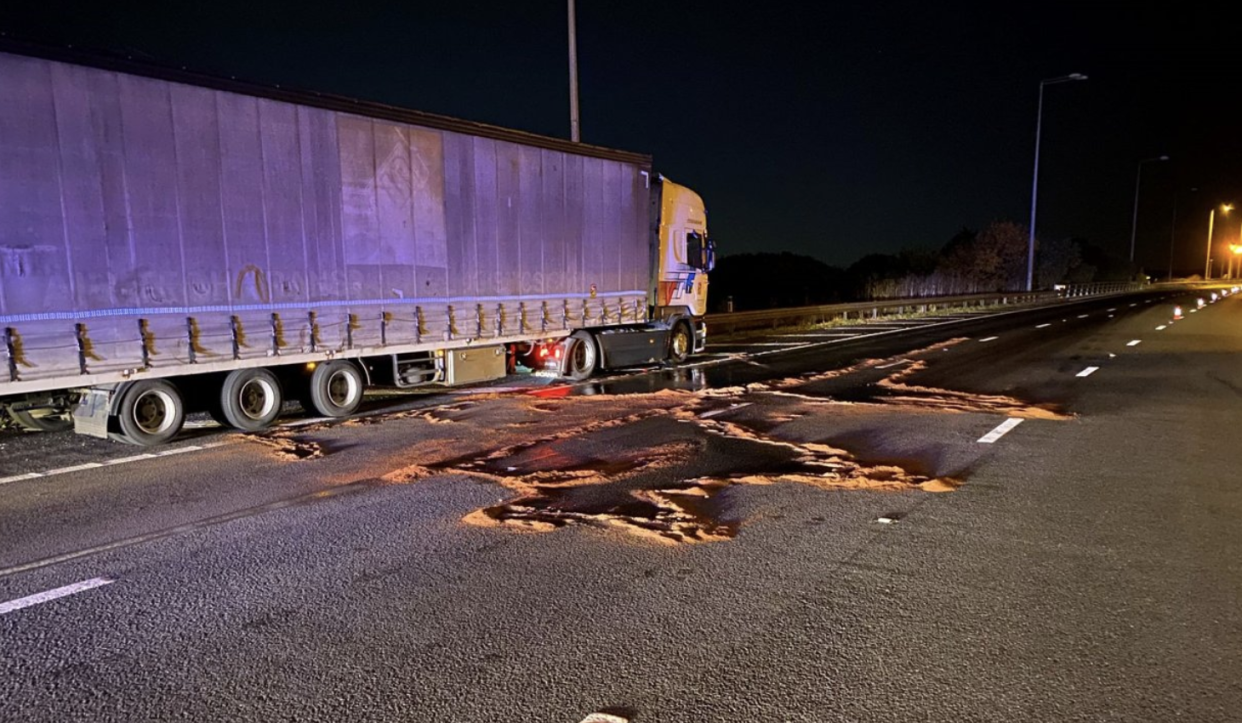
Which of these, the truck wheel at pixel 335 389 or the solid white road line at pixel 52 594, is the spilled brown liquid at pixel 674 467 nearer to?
the truck wheel at pixel 335 389

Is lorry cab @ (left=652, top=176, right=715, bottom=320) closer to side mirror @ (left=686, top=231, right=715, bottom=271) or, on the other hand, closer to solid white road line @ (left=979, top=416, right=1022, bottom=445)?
side mirror @ (left=686, top=231, right=715, bottom=271)

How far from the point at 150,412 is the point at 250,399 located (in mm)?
1144

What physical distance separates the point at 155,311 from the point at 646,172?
32.7 ft

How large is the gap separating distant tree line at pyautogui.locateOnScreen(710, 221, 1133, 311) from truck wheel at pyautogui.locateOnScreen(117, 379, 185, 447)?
112 ft

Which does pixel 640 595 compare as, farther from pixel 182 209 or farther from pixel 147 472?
pixel 182 209

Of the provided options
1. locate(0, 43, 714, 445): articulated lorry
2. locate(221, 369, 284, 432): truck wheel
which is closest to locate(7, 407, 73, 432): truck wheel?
locate(0, 43, 714, 445): articulated lorry

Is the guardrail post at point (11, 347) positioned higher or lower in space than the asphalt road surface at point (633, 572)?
higher

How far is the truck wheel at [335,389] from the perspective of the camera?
415 inches

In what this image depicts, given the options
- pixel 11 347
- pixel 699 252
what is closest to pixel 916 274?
pixel 699 252

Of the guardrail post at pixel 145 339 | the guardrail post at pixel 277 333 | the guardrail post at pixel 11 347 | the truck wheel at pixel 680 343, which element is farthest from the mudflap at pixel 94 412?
the truck wheel at pixel 680 343

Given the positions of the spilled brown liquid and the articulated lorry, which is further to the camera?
the articulated lorry

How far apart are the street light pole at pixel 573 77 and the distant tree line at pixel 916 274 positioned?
81.4 feet

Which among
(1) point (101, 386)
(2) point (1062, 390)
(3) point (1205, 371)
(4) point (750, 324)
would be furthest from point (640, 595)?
(4) point (750, 324)

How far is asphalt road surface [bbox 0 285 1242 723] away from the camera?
3.59 meters
